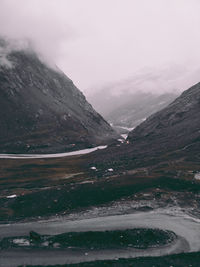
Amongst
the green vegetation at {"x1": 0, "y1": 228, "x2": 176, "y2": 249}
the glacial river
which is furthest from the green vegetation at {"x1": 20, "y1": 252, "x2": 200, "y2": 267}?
the green vegetation at {"x1": 0, "y1": 228, "x2": 176, "y2": 249}

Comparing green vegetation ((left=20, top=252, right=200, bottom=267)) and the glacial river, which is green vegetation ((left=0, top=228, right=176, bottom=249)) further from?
green vegetation ((left=20, top=252, right=200, bottom=267))

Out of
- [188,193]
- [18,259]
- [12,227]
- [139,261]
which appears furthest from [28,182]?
[139,261]

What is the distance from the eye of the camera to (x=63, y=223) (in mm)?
107562

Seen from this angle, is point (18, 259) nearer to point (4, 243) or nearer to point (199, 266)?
point (4, 243)

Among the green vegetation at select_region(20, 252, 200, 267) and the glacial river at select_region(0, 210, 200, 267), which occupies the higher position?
the glacial river at select_region(0, 210, 200, 267)

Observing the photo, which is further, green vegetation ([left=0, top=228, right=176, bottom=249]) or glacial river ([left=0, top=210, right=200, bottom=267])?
green vegetation ([left=0, top=228, right=176, bottom=249])

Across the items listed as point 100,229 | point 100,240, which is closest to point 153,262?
point 100,240

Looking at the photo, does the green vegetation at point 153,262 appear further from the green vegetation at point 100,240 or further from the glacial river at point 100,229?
the green vegetation at point 100,240

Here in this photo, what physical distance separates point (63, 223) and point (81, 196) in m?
25.3

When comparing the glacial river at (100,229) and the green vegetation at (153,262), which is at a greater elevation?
the glacial river at (100,229)

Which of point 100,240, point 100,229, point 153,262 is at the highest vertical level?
point 100,229

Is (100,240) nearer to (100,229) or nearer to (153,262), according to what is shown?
(100,229)

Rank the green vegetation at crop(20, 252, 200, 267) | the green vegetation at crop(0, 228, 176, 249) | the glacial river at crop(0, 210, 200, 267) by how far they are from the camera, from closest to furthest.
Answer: the green vegetation at crop(20, 252, 200, 267)
the glacial river at crop(0, 210, 200, 267)
the green vegetation at crop(0, 228, 176, 249)

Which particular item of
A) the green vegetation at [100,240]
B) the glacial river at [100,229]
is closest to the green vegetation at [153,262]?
the glacial river at [100,229]
